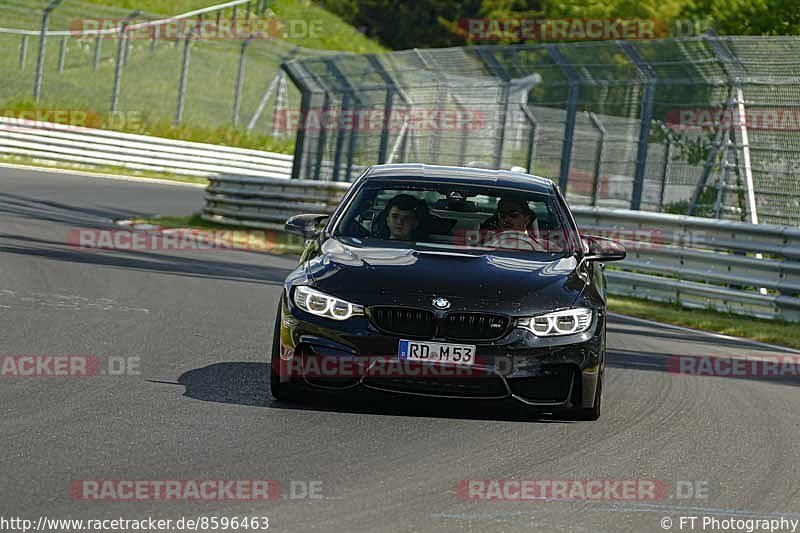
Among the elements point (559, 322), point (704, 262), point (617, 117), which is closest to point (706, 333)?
point (704, 262)

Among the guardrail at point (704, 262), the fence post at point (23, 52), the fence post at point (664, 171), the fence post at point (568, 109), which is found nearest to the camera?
the guardrail at point (704, 262)

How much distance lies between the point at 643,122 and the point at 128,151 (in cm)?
2193

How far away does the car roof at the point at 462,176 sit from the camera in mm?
9602

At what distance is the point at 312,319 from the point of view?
8.00 m

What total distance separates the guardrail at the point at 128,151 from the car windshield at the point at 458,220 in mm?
25257

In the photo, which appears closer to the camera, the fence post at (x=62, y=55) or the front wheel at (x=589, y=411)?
the front wheel at (x=589, y=411)

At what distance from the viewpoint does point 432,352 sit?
7.83 metres

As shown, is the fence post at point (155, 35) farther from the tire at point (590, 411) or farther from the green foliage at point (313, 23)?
the tire at point (590, 411)

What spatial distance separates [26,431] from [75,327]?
4228 millimetres

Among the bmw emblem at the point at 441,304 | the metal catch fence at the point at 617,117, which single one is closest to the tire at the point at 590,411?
the bmw emblem at the point at 441,304

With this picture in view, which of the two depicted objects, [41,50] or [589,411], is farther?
[41,50]

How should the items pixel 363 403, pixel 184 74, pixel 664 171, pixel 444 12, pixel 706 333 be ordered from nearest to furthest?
pixel 363 403 → pixel 706 333 → pixel 664 171 → pixel 184 74 → pixel 444 12

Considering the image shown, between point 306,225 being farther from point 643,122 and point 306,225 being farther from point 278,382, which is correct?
point 643,122

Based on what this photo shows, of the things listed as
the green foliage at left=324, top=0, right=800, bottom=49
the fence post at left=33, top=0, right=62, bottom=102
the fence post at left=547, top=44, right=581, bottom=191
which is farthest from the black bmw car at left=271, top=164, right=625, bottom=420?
the green foliage at left=324, top=0, right=800, bottom=49
